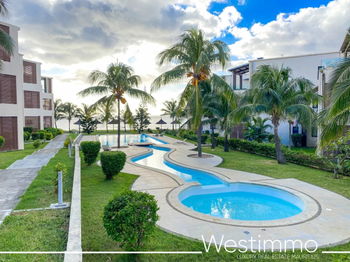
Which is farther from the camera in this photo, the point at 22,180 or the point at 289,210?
the point at 22,180

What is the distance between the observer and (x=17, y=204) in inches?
243

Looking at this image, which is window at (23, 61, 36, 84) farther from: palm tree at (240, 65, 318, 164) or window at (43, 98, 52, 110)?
palm tree at (240, 65, 318, 164)

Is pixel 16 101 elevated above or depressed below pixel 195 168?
above

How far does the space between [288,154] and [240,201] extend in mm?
7090

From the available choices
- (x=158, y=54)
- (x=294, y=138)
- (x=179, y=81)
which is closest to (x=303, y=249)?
(x=179, y=81)

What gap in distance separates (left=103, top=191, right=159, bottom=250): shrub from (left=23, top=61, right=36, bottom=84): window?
29.4 meters

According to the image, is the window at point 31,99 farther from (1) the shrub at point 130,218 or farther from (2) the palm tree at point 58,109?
(1) the shrub at point 130,218

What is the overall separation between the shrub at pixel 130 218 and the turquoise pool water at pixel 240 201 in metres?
3.23

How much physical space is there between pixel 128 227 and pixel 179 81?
11404 mm

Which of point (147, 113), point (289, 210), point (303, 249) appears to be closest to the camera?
point (303, 249)

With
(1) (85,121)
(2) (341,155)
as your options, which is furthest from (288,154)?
(1) (85,121)

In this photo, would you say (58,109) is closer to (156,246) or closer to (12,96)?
(12,96)

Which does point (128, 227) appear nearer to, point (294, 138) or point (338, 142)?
point (338, 142)

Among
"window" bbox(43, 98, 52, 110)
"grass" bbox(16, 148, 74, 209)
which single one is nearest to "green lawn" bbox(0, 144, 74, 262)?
"grass" bbox(16, 148, 74, 209)
